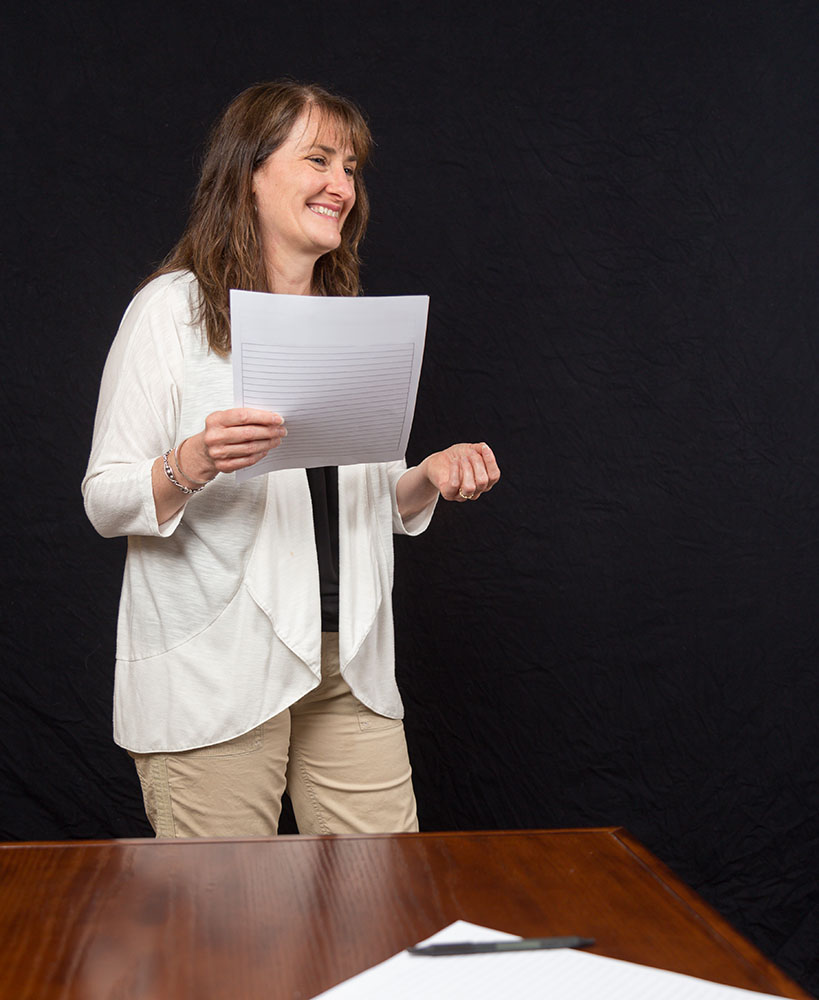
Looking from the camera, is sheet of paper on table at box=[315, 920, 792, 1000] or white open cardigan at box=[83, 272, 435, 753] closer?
sheet of paper on table at box=[315, 920, 792, 1000]

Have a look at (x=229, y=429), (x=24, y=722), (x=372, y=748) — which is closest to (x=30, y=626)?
(x=24, y=722)

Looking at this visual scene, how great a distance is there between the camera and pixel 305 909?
871 millimetres

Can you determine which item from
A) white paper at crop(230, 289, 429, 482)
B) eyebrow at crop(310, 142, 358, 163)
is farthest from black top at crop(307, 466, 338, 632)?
eyebrow at crop(310, 142, 358, 163)

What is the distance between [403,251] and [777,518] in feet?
3.70

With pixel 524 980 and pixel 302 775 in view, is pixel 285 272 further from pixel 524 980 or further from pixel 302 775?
pixel 524 980

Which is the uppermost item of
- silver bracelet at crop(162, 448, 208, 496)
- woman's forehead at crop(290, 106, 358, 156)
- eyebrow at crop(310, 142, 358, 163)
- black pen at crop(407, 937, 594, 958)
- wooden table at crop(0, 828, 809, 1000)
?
woman's forehead at crop(290, 106, 358, 156)

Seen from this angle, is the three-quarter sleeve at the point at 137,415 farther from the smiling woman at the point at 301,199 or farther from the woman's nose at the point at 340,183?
the woman's nose at the point at 340,183

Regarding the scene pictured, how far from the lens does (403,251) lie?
2.58m

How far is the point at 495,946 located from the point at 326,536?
0.87 meters

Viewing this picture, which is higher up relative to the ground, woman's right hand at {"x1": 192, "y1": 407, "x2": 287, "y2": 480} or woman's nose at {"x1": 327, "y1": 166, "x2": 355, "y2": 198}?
woman's nose at {"x1": 327, "y1": 166, "x2": 355, "y2": 198}

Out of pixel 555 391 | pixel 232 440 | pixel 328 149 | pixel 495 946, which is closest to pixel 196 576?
pixel 232 440

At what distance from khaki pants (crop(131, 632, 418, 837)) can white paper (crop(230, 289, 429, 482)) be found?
0.30 meters

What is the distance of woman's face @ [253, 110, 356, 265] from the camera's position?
1.62m

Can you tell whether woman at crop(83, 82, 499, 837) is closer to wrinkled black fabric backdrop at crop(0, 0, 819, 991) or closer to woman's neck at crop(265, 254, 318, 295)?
woman's neck at crop(265, 254, 318, 295)
